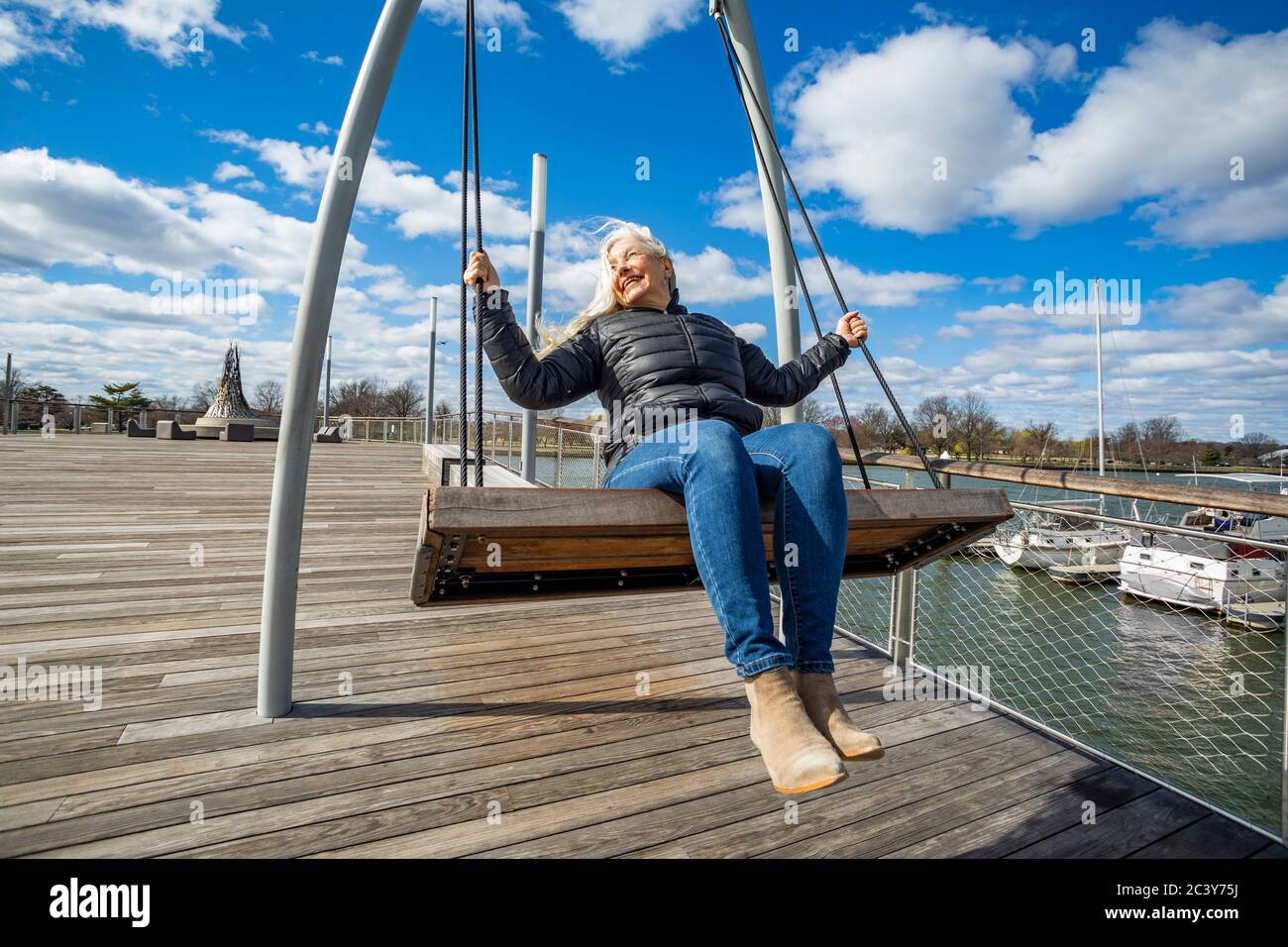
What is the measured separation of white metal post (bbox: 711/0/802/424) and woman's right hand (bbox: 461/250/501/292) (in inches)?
57.6

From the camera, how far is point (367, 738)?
2002mm

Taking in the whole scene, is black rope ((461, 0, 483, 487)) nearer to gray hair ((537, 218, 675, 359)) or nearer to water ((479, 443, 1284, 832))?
gray hair ((537, 218, 675, 359))

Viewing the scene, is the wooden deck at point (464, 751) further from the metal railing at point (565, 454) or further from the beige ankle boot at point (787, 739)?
the metal railing at point (565, 454)

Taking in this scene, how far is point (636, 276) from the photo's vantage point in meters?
2.12

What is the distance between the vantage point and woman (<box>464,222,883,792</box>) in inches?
49.9

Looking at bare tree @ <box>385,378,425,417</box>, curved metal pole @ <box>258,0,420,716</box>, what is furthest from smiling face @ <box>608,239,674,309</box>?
bare tree @ <box>385,378,425,417</box>

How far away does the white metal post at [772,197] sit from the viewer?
2883 millimetres

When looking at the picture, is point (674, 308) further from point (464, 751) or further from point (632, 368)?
point (464, 751)

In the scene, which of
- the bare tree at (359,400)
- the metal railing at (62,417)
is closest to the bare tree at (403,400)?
the bare tree at (359,400)

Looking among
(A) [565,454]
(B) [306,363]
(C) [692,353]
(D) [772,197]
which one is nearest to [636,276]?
(C) [692,353]
